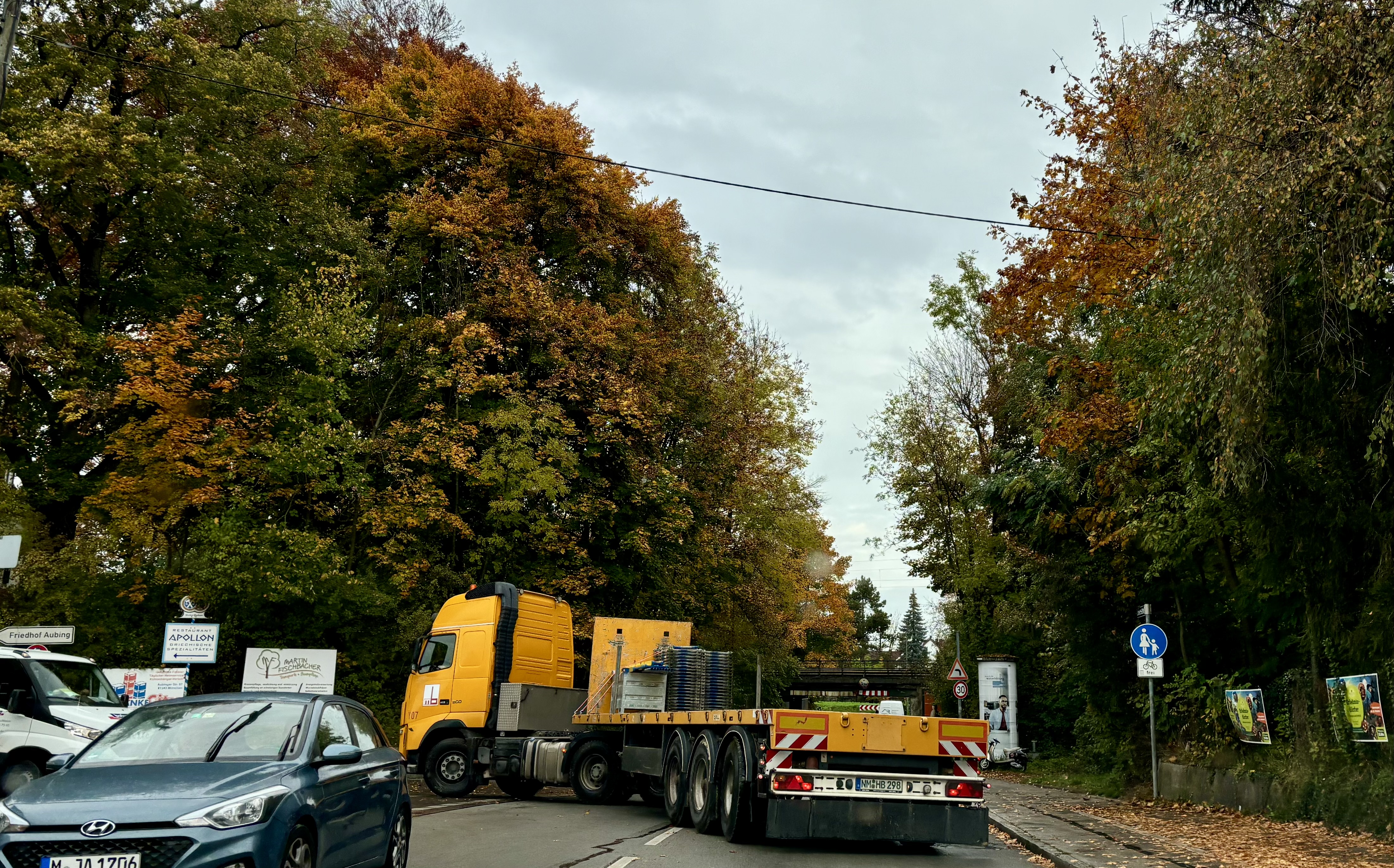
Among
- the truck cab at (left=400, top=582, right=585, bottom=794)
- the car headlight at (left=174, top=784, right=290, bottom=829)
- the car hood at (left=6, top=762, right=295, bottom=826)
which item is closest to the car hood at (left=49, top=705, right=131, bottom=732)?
the truck cab at (left=400, top=582, right=585, bottom=794)

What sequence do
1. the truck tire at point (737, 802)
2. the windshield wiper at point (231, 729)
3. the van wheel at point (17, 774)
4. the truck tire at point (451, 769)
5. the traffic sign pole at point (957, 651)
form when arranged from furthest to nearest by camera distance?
the traffic sign pole at point (957, 651)
the truck tire at point (451, 769)
the van wheel at point (17, 774)
the truck tire at point (737, 802)
the windshield wiper at point (231, 729)

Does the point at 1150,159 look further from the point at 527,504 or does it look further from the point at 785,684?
the point at 785,684

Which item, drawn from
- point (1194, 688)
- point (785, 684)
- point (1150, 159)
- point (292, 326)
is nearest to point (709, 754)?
point (1150, 159)

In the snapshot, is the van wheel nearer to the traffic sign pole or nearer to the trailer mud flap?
the trailer mud flap

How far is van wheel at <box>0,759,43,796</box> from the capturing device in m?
12.8

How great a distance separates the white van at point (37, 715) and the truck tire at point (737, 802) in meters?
6.95

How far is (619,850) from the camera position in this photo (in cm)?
1152

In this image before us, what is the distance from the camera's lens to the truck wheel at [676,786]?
14320 millimetres

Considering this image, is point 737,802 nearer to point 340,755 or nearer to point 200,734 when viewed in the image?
point 340,755

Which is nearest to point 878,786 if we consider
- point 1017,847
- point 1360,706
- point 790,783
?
point 790,783

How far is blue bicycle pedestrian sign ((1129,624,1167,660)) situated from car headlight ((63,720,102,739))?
14.6m

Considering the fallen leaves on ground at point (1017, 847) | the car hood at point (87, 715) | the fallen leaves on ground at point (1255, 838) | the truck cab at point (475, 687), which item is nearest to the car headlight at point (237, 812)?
the fallen leaves on ground at point (1017, 847)

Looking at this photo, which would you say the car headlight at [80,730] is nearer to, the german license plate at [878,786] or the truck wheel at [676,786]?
the truck wheel at [676,786]

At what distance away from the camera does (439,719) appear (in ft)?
65.1
